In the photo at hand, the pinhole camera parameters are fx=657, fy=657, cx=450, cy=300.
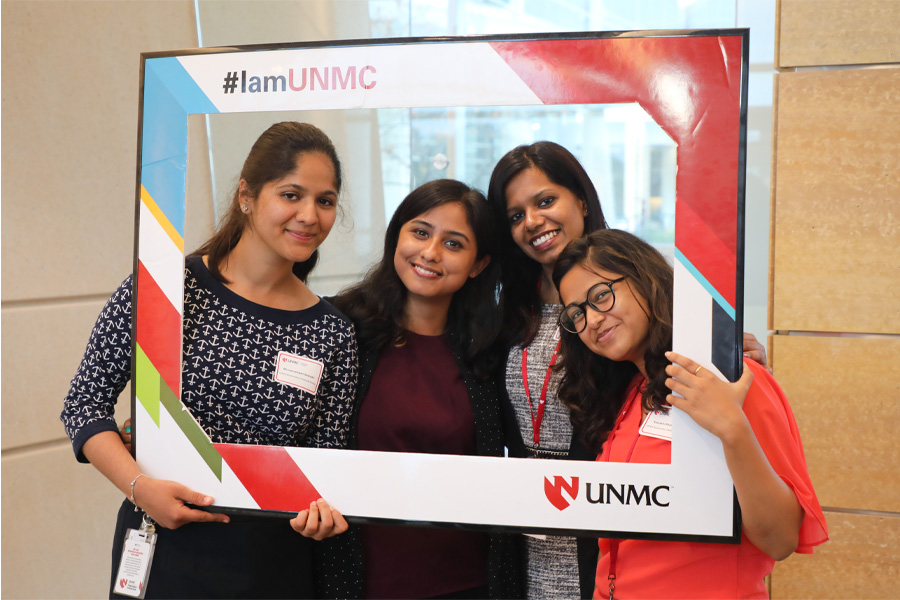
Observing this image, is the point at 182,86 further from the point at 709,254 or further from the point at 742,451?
the point at 742,451

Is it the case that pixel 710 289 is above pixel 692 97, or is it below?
below

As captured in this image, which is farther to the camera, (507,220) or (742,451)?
(507,220)

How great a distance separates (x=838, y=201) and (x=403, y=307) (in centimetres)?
170

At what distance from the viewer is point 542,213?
5.66 feet

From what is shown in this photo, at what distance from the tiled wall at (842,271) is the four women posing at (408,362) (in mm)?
964

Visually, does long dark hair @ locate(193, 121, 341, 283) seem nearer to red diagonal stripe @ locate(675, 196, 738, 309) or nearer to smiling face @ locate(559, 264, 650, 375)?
smiling face @ locate(559, 264, 650, 375)

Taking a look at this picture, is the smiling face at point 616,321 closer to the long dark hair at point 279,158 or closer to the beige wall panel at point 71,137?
the long dark hair at point 279,158

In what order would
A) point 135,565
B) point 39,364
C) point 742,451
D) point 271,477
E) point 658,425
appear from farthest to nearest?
point 39,364, point 135,565, point 271,477, point 658,425, point 742,451

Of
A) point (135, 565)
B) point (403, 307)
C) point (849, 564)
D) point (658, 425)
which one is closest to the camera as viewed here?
point (658, 425)

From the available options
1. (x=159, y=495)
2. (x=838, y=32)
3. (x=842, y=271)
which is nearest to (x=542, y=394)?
A: (x=159, y=495)

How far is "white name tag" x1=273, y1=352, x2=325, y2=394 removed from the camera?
5.71ft

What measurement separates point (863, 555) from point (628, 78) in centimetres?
216

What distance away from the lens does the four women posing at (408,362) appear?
171 cm

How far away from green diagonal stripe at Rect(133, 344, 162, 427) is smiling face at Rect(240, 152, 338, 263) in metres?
0.47
